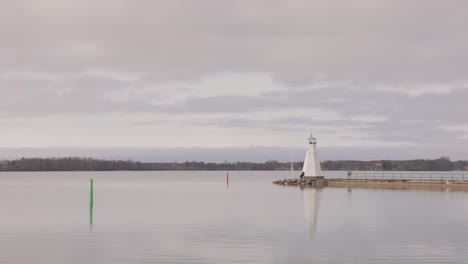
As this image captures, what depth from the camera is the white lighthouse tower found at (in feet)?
290

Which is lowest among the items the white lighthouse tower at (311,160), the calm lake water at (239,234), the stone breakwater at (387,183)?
the calm lake water at (239,234)

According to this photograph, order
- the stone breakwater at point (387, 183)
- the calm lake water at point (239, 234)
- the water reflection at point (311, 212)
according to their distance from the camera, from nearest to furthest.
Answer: the calm lake water at point (239, 234)
the water reflection at point (311, 212)
the stone breakwater at point (387, 183)

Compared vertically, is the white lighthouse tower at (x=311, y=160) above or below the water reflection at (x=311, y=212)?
above

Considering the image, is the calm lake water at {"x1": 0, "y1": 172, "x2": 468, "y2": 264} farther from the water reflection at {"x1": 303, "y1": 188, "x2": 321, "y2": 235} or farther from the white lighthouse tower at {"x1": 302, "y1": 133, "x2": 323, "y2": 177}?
the white lighthouse tower at {"x1": 302, "y1": 133, "x2": 323, "y2": 177}

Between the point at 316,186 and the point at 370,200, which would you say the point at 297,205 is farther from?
the point at 316,186

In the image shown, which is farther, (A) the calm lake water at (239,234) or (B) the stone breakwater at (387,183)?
(B) the stone breakwater at (387,183)

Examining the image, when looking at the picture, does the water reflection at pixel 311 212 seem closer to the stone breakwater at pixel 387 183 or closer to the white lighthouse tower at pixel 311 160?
the white lighthouse tower at pixel 311 160

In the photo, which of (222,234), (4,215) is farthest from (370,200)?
(4,215)

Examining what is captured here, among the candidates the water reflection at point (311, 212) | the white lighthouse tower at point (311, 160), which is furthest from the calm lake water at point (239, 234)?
the white lighthouse tower at point (311, 160)

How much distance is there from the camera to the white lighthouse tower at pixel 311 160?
88250 mm

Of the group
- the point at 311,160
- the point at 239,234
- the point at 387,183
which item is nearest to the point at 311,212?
the point at 239,234

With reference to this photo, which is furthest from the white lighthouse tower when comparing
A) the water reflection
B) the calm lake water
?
the calm lake water

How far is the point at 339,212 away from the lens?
2122 inches

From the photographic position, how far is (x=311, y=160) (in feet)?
301
